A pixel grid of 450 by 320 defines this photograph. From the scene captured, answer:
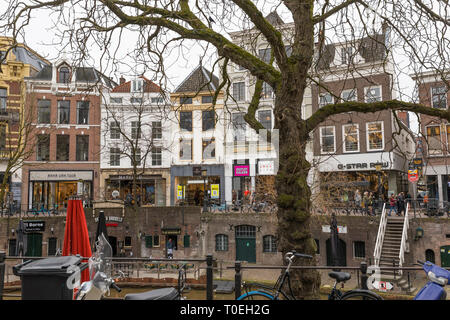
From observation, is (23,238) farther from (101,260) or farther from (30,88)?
(101,260)

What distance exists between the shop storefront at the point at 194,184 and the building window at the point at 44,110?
11158 mm

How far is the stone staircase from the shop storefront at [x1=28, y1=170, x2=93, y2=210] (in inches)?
860

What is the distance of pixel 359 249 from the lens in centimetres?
2098

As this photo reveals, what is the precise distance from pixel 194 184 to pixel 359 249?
1503cm

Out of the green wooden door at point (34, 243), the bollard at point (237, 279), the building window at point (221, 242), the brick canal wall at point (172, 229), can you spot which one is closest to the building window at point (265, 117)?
the brick canal wall at point (172, 229)

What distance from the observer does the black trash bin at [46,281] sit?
413 cm

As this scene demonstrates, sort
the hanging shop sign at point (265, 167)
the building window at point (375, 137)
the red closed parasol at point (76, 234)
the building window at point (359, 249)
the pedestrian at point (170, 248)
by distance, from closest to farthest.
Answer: the red closed parasol at point (76, 234) < the building window at point (359, 249) < the pedestrian at point (170, 248) < the building window at point (375, 137) < the hanging shop sign at point (265, 167)

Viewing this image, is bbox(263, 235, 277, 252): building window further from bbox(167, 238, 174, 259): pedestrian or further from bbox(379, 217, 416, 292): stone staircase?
bbox(379, 217, 416, 292): stone staircase

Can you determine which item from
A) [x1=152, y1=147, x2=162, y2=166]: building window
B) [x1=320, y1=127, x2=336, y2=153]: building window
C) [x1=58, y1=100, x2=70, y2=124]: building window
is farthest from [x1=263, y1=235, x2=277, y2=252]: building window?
[x1=58, y1=100, x2=70, y2=124]: building window

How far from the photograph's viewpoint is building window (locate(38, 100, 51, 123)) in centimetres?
2940

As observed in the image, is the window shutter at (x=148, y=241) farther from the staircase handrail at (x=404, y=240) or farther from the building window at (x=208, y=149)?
the staircase handrail at (x=404, y=240)

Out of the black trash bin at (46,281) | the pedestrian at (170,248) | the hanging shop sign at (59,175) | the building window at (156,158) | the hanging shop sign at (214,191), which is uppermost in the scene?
the building window at (156,158)

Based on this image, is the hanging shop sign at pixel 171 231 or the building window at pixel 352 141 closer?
the hanging shop sign at pixel 171 231

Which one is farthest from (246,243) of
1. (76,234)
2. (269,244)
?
(76,234)
